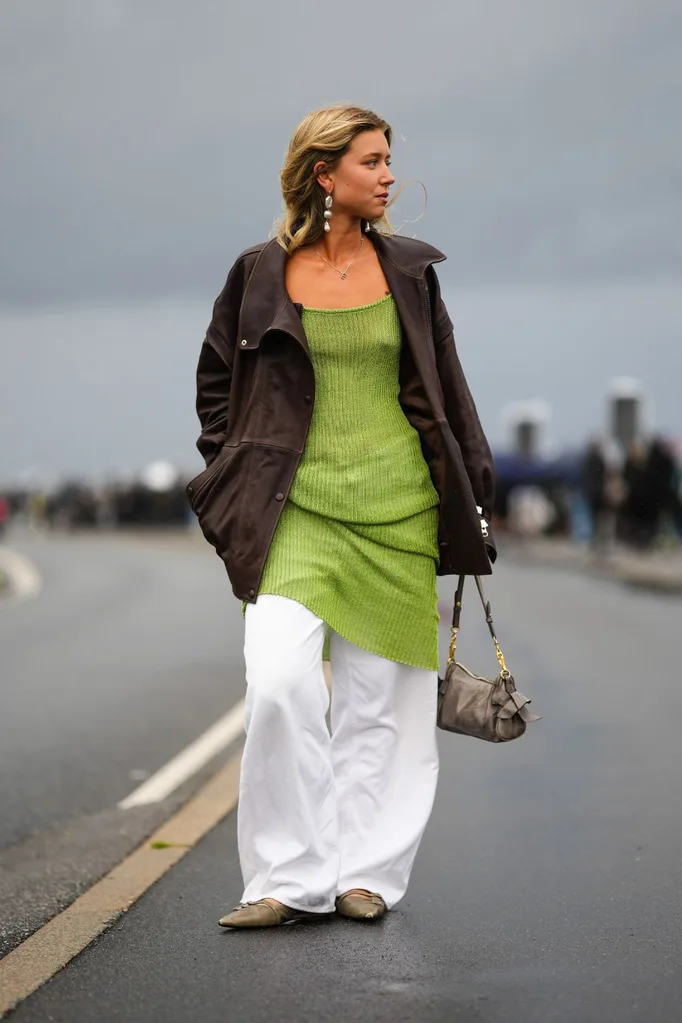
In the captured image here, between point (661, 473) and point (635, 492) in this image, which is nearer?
point (661, 473)

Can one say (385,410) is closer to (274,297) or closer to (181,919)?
(274,297)

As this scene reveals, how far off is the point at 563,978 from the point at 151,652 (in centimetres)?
1048

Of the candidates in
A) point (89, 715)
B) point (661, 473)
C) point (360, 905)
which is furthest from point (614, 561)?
point (360, 905)

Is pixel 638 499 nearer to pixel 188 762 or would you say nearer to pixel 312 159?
pixel 188 762

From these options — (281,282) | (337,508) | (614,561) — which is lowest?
(614,561)

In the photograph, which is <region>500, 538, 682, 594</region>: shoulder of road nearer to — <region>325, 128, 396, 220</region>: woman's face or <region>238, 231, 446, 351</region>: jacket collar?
<region>238, 231, 446, 351</region>: jacket collar

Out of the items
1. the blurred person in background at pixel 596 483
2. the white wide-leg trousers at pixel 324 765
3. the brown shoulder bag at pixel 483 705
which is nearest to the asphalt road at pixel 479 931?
the white wide-leg trousers at pixel 324 765

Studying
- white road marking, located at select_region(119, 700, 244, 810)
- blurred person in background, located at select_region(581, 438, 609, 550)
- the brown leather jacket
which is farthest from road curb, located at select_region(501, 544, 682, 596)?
the brown leather jacket

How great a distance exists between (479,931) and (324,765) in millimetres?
660

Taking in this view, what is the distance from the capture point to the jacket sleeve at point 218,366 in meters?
5.03

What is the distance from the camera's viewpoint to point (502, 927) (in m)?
5.13

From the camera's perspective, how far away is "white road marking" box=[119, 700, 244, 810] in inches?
305

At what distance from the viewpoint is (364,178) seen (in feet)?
16.2

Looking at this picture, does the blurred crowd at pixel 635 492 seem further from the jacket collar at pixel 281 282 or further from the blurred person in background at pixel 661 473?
the jacket collar at pixel 281 282
